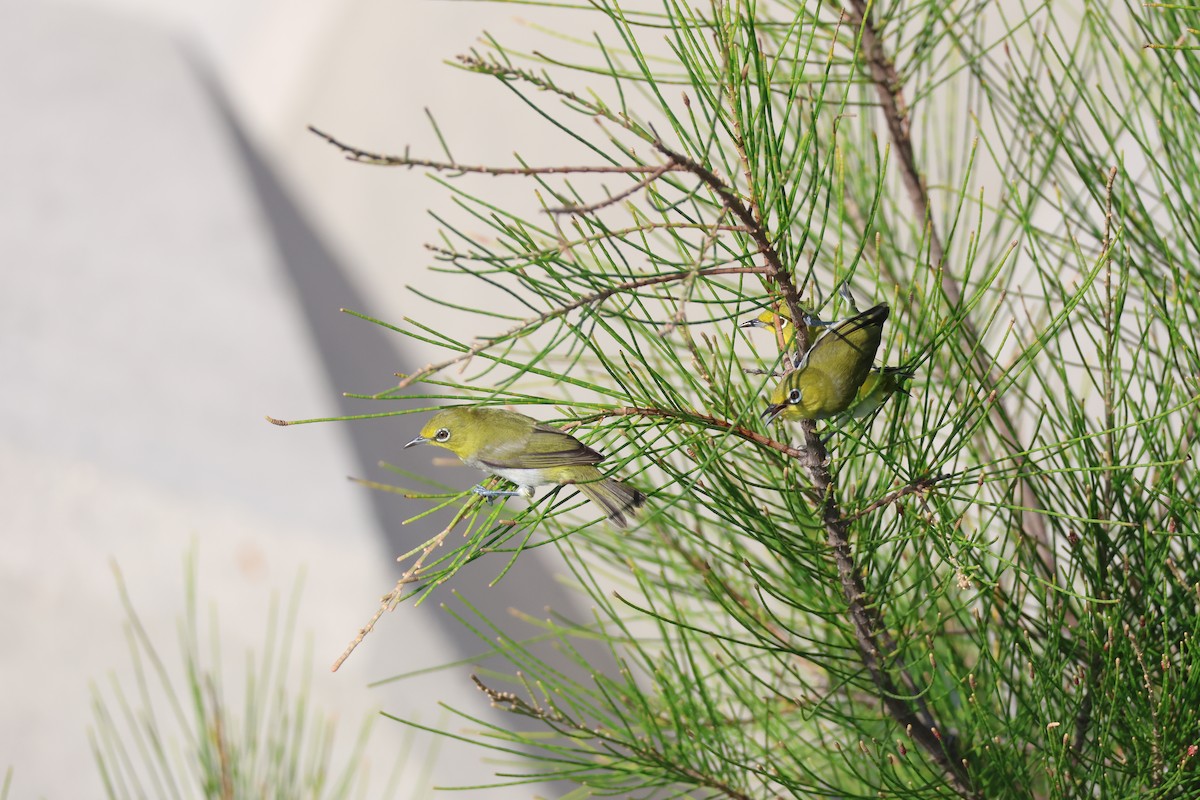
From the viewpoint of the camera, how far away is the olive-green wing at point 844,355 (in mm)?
421

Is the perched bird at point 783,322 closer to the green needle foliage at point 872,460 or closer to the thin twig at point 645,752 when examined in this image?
the green needle foliage at point 872,460

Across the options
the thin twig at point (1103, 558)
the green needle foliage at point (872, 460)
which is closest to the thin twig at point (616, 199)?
the green needle foliage at point (872, 460)

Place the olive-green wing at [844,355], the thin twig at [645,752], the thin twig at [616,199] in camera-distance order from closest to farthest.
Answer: the thin twig at [616,199] → the olive-green wing at [844,355] → the thin twig at [645,752]

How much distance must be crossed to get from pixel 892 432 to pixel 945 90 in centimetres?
132

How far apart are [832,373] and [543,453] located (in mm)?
135

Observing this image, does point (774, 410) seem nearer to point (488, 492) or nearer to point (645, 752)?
point (488, 492)

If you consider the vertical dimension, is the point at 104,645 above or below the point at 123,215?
below

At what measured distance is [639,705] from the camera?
2.02 feet

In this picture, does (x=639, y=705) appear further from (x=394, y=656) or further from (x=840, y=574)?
(x=394, y=656)

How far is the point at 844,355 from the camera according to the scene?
0.42 m

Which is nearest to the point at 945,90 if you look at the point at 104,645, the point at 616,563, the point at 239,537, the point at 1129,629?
the point at 616,563

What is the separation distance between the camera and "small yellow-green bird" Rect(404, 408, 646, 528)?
1.54 ft

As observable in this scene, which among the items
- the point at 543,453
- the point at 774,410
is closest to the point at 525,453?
the point at 543,453

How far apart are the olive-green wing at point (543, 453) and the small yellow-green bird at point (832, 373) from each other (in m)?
0.08
